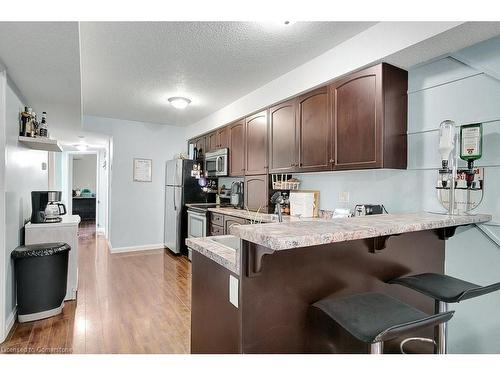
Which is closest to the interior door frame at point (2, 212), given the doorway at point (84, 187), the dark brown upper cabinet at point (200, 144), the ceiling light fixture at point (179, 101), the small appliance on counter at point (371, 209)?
the ceiling light fixture at point (179, 101)

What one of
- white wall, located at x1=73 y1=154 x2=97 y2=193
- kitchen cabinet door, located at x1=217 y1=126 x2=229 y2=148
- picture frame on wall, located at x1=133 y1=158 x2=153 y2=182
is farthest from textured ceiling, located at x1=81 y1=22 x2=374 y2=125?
white wall, located at x1=73 y1=154 x2=97 y2=193

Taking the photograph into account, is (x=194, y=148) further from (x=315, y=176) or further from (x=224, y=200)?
(x=315, y=176)

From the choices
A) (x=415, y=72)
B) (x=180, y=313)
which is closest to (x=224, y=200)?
(x=180, y=313)

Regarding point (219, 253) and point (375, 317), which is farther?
point (219, 253)

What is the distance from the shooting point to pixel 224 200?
5.00m

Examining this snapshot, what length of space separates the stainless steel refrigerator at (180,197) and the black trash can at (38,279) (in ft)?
7.33

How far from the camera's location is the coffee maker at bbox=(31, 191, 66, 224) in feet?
10.1

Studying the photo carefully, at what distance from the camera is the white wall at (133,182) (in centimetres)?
532

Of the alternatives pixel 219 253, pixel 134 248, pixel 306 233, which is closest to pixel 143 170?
pixel 134 248

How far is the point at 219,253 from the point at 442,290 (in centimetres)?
109

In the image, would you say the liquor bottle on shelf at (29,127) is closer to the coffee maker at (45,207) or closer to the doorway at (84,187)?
the coffee maker at (45,207)

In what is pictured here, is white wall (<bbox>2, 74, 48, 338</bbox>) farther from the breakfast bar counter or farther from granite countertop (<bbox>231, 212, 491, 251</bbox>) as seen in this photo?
granite countertop (<bbox>231, 212, 491, 251</bbox>)

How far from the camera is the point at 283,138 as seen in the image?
10.7 ft

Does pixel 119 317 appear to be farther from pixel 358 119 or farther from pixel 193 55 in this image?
pixel 358 119
